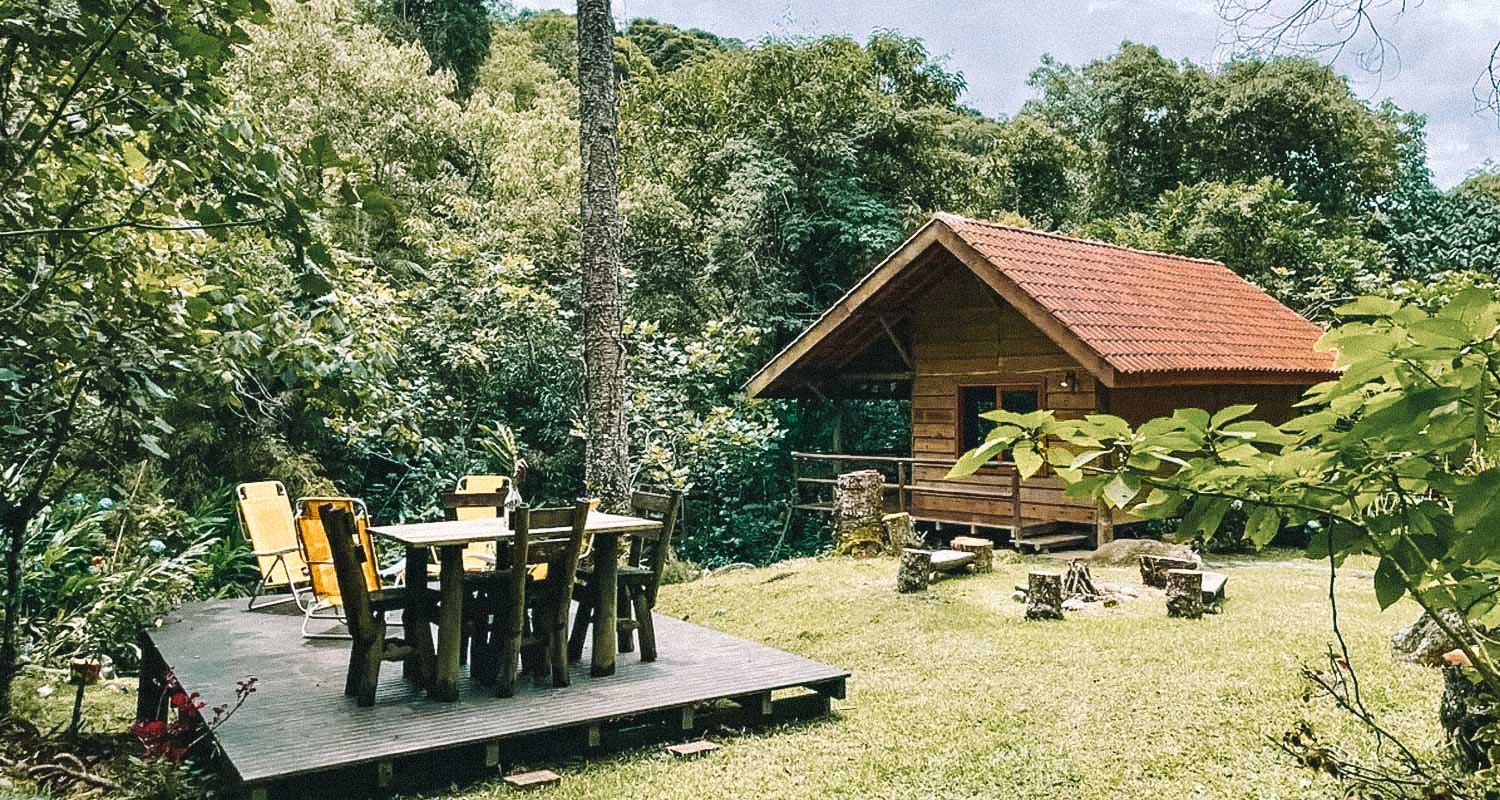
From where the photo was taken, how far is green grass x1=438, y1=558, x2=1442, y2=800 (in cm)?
465

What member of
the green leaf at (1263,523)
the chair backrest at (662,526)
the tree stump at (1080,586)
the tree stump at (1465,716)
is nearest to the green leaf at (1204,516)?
the green leaf at (1263,523)

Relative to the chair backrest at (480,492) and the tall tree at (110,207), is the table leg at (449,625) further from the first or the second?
the chair backrest at (480,492)

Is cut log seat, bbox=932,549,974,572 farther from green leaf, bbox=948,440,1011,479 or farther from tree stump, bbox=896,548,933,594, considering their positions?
green leaf, bbox=948,440,1011,479

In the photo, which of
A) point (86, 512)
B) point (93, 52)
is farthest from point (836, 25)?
point (93, 52)

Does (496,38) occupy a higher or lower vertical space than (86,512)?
higher

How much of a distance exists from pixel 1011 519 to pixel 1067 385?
1.88m

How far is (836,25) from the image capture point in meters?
20.1

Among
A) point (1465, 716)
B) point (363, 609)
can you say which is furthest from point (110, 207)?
point (1465, 716)

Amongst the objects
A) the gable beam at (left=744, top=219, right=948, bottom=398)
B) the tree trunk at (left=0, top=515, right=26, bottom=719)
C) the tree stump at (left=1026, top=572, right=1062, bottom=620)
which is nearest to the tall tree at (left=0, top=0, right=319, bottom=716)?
the tree trunk at (left=0, top=515, right=26, bottom=719)

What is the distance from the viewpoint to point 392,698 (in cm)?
532

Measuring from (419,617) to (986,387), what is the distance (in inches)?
390

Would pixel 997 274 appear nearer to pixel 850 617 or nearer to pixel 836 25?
pixel 850 617

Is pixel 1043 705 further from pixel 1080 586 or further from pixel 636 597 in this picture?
pixel 1080 586

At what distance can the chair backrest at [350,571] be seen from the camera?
16.4 ft
